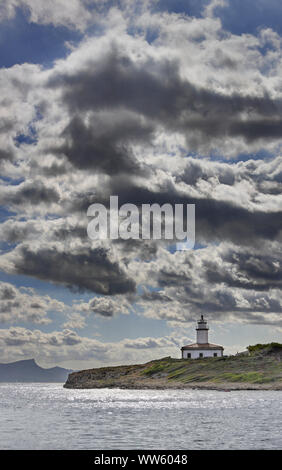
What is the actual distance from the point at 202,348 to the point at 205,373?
41586mm

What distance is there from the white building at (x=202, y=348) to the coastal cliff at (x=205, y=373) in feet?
30.5

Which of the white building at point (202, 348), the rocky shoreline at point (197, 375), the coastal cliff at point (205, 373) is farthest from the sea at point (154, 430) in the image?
the white building at point (202, 348)

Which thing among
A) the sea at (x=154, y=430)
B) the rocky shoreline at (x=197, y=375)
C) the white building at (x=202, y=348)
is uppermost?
the white building at (x=202, y=348)

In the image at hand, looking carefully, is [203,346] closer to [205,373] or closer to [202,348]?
[202,348]

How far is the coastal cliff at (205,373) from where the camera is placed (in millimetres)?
123250

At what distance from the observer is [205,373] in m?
139

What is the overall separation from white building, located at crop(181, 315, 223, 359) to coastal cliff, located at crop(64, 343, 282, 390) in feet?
30.5

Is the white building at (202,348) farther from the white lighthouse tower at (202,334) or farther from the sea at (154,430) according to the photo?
the sea at (154,430)

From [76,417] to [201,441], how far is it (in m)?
27.0

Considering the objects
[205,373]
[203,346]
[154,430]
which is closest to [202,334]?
[203,346]
